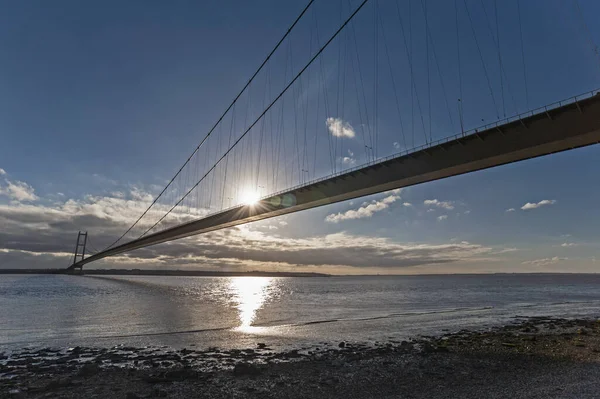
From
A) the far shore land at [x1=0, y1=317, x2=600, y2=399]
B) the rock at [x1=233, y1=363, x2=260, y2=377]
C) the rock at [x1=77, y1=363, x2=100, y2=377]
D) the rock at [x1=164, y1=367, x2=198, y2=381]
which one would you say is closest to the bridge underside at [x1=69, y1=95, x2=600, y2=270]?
the far shore land at [x1=0, y1=317, x2=600, y2=399]

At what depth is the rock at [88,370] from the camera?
38.9ft

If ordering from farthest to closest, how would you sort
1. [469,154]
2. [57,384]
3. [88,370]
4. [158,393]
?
[469,154] < [88,370] < [57,384] < [158,393]

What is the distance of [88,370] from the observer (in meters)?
12.3

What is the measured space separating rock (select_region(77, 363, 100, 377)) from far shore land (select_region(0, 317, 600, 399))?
0.20 feet

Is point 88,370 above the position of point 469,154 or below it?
below

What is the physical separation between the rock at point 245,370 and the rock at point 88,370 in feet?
15.3

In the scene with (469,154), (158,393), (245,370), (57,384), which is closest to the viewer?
(158,393)

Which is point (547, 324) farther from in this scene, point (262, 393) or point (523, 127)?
point (262, 393)

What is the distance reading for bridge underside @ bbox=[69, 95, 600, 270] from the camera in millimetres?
20688

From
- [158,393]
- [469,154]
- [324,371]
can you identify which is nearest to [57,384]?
[158,393]

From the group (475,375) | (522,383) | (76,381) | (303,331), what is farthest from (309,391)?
(303,331)

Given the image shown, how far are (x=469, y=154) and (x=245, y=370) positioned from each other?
21253 mm

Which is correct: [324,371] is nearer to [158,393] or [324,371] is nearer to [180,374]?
[180,374]

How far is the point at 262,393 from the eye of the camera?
390 inches
